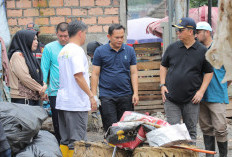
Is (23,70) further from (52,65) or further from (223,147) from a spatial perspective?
(223,147)

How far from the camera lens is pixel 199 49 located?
4398 mm

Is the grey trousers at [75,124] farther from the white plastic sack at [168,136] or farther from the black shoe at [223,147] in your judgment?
the black shoe at [223,147]

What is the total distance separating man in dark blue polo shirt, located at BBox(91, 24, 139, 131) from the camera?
15.2ft

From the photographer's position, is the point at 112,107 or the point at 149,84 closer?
the point at 112,107

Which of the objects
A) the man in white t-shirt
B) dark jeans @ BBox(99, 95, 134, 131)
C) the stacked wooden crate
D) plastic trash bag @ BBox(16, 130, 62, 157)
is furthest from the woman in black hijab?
the stacked wooden crate

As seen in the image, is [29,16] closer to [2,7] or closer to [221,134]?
[2,7]

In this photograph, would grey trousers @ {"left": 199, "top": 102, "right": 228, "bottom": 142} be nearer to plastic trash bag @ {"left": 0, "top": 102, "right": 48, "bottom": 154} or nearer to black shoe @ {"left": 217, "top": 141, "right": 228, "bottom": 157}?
black shoe @ {"left": 217, "top": 141, "right": 228, "bottom": 157}

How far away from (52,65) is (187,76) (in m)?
1.86

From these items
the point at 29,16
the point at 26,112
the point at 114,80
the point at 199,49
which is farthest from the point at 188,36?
the point at 29,16

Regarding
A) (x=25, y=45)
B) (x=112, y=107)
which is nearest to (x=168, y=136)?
(x=112, y=107)

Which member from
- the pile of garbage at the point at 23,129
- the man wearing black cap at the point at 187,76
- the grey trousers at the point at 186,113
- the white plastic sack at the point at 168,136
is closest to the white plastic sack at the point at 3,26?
the pile of garbage at the point at 23,129

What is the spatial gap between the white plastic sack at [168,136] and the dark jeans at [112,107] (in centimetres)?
149

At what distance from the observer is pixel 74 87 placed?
4039mm

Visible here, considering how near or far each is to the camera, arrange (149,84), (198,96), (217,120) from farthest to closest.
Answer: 1. (149,84)
2. (217,120)
3. (198,96)
